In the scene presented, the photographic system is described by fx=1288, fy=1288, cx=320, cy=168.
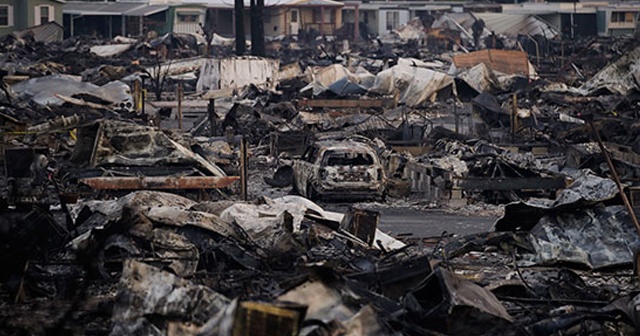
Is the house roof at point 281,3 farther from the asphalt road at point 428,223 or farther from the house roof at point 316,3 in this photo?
the asphalt road at point 428,223

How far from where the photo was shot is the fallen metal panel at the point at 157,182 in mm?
21703

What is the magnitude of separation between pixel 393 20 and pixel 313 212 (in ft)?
297

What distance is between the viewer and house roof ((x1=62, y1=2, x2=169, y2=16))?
87562 mm

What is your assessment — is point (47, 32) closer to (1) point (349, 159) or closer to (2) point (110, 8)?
(2) point (110, 8)

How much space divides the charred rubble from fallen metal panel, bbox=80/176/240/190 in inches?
1.3

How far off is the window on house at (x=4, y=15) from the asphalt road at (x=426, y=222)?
55805 mm

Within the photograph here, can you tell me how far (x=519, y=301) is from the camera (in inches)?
498

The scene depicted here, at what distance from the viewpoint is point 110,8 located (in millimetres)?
89812

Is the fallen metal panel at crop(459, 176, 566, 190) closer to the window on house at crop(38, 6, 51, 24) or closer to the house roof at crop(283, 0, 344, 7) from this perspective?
the window on house at crop(38, 6, 51, 24)

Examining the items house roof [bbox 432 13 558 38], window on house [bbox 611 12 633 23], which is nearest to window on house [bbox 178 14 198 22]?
house roof [bbox 432 13 558 38]

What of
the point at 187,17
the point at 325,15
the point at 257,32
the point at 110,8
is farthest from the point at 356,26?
the point at 257,32

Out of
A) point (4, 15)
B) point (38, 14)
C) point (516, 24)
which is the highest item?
point (38, 14)

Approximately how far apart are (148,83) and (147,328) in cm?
4296

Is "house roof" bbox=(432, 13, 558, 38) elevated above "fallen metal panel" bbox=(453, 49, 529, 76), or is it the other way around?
"house roof" bbox=(432, 13, 558, 38)
